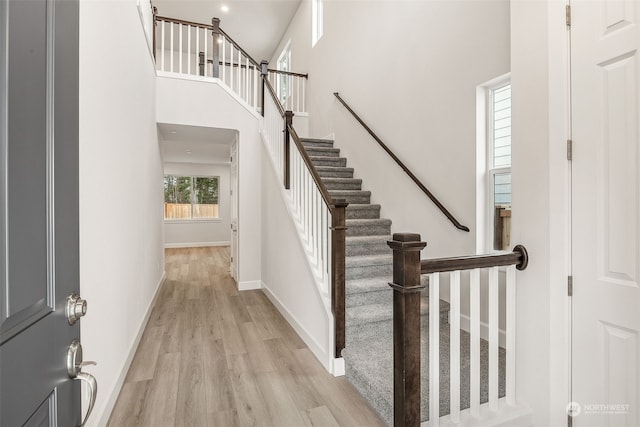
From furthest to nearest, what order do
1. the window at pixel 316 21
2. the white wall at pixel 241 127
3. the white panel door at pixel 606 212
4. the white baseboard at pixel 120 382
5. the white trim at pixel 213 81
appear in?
the window at pixel 316 21
the white wall at pixel 241 127
the white trim at pixel 213 81
the white baseboard at pixel 120 382
the white panel door at pixel 606 212

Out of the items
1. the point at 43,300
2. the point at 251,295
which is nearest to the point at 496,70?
the point at 43,300

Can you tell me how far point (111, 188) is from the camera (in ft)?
7.04

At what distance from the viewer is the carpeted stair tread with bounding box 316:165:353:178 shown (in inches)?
177

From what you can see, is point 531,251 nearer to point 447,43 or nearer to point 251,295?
point 447,43

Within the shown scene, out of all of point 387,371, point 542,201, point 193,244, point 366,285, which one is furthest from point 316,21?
point 193,244

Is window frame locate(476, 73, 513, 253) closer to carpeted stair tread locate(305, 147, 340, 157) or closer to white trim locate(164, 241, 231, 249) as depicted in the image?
carpeted stair tread locate(305, 147, 340, 157)

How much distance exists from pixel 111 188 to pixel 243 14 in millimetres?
6611

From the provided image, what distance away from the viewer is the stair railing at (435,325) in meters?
1.38

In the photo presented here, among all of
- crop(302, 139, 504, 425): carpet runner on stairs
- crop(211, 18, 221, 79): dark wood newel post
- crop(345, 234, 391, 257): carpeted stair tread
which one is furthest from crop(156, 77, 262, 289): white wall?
crop(345, 234, 391, 257): carpeted stair tread

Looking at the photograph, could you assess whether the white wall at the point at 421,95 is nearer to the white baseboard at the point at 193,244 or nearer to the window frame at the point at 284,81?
the window frame at the point at 284,81

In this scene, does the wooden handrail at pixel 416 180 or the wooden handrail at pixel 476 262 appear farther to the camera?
the wooden handrail at pixel 416 180

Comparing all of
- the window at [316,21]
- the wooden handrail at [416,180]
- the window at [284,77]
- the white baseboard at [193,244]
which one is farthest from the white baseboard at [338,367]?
the white baseboard at [193,244]

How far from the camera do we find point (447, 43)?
2.95m

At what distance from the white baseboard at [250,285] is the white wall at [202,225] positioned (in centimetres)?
582
